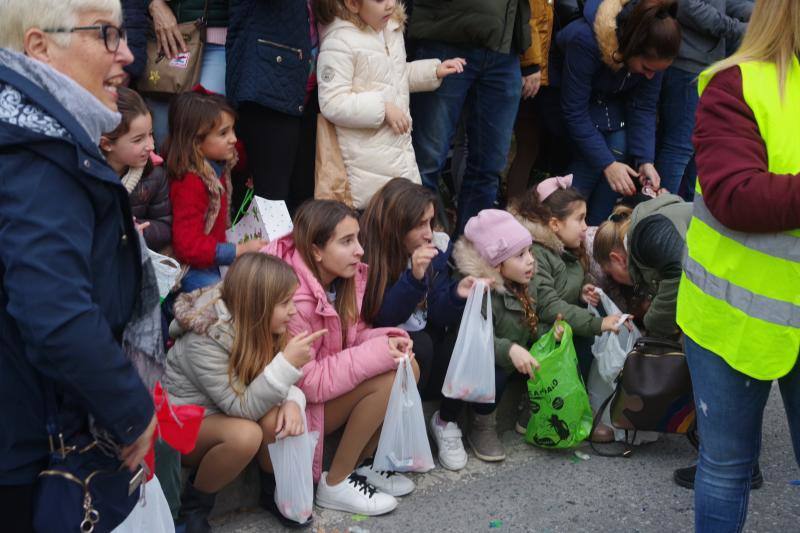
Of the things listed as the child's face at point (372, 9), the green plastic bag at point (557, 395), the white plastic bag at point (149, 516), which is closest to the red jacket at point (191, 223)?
the child's face at point (372, 9)

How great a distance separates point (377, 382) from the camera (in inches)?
141

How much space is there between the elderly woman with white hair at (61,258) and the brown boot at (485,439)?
92.2 inches

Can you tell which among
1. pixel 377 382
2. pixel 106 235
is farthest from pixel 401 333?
pixel 106 235

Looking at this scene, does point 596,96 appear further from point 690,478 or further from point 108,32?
point 108,32

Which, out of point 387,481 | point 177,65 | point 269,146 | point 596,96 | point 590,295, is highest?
point 177,65

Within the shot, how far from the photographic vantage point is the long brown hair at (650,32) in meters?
4.93

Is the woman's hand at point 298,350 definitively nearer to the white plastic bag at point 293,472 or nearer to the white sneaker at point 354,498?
the white plastic bag at point 293,472

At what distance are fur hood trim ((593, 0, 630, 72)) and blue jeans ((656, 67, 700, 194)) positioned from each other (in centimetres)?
62

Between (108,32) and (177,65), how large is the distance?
2276 millimetres

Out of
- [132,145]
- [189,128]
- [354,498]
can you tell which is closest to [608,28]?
[189,128]

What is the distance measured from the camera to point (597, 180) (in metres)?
5.50

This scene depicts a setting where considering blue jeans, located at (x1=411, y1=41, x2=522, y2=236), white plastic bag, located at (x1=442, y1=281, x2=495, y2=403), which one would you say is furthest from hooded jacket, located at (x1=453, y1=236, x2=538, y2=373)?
blue jeans, located at (x1=411, y1=41, x2=522, y2=236)

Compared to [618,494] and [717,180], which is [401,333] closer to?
[618,494]

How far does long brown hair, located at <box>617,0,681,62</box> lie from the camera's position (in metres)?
4.93
